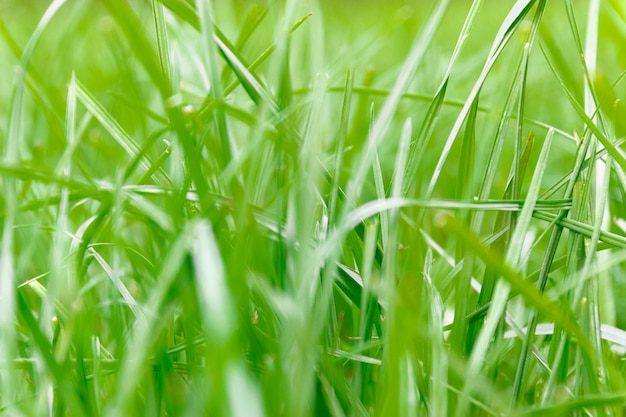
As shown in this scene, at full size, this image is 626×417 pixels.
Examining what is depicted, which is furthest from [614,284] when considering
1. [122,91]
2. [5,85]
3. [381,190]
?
[5,85]

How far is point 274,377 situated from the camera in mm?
438

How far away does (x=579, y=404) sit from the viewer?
0.42 m

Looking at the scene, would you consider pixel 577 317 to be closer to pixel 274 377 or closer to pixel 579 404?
pixel 579 404

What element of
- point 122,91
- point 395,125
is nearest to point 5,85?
point 122,91

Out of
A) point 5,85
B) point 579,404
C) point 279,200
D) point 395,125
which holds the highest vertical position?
point 5,85

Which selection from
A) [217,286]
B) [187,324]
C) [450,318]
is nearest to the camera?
[217,286]

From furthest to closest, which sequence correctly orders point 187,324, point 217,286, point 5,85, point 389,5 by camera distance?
point 389,5, point 5,85, point 187,324, point 217,286

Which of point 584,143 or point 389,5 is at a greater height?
point 389,5

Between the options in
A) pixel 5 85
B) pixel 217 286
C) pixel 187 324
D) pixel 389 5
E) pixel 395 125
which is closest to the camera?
pixel 217 286

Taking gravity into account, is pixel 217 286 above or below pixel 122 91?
below

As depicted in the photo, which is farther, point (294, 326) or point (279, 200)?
point (279, 200)

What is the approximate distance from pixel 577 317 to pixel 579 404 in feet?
0.34

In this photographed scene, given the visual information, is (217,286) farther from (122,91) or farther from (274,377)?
(122,91)

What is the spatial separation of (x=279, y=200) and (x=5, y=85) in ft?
3.82
